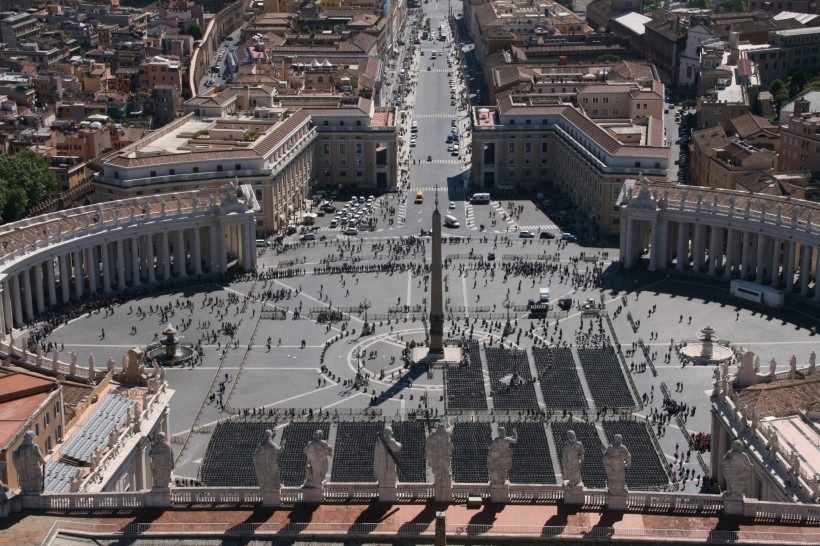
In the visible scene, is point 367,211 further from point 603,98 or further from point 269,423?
point 269,423

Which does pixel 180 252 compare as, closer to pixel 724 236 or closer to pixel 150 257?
pixel 150 257

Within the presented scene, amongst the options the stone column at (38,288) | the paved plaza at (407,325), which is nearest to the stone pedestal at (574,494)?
the paved plaza at (407,325)

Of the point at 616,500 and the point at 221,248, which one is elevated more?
the point at 616,500

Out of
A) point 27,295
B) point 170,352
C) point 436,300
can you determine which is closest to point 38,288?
point 27,295

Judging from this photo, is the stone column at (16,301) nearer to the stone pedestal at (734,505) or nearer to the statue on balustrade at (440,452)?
the statue on balustrade at (440,452)

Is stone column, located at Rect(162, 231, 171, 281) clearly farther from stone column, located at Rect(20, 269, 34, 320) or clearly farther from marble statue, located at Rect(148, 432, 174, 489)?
marble statue, located at Rect(148, 432, 174, 489)
